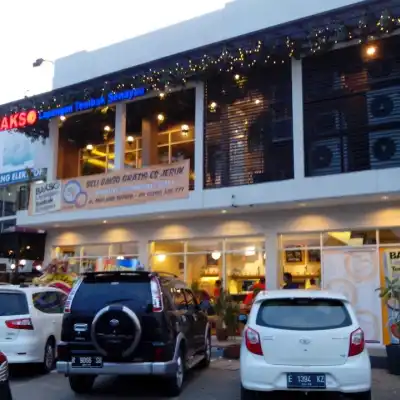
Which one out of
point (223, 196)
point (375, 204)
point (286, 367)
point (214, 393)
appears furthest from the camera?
point (223, 196)

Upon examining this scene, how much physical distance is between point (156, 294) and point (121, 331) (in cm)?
74

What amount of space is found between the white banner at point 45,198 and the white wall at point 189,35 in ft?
12.8

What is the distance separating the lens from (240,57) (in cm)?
1480

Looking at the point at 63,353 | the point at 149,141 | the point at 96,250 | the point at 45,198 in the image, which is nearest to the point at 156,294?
the point at 63,353

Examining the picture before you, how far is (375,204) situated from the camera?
14141 mm

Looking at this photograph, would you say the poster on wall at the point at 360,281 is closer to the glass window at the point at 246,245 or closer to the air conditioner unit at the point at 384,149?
the glass window at the point at 246,245

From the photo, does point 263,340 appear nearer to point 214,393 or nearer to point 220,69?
point 214,393

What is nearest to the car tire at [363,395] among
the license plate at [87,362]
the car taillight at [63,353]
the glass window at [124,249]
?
the license plate at [87,362]

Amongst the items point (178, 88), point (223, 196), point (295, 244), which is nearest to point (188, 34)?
point (178, 88)

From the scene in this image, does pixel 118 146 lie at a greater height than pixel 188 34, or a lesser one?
lesser

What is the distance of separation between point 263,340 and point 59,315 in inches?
215

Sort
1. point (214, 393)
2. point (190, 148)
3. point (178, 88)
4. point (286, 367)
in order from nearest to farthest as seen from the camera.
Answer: point (286, 367) → point (214, 393) → point (178, 88) → point (190, 148)

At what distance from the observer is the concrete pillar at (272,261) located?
1535cm

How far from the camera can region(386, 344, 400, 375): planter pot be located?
10.6 meters
